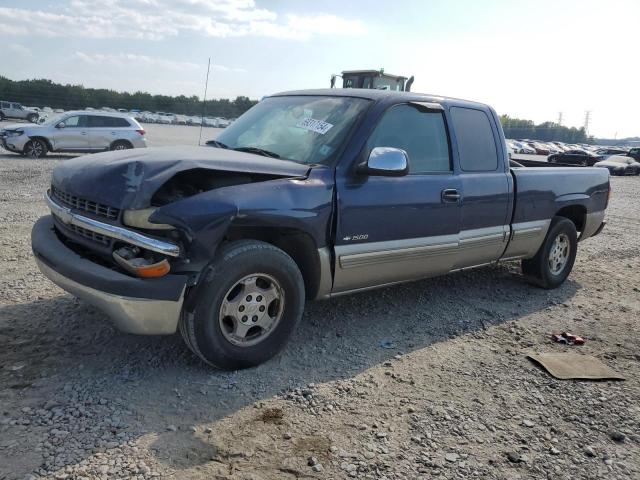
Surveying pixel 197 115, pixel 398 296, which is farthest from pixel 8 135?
pixel 197 115

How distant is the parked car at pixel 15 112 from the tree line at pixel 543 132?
7528cm

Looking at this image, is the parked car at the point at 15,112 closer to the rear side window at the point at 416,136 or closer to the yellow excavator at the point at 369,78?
the yellow excavator at the point at 369,78

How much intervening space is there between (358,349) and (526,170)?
2.72 m

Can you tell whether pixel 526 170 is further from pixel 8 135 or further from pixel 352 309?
pixel 8 135

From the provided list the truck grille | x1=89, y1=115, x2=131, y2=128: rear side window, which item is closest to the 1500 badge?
the truck grille

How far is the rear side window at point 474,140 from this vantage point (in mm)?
4828

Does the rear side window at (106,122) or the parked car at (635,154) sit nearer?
the rear side window at (106,122)

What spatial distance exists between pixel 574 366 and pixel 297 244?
7.59 feet

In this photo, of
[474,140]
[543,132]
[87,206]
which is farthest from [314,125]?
[543,132]

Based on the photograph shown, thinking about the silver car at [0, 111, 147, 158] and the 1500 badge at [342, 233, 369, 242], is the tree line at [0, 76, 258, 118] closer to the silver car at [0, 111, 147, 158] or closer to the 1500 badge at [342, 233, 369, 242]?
the silver car at [0, 111, 147, 158]

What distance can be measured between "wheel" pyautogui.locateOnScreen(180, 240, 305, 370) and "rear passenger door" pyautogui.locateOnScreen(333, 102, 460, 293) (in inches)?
19.0

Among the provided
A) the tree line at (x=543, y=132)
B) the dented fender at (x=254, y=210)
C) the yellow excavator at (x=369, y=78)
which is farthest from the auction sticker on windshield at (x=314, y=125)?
the tree line at (x=543, y=132)

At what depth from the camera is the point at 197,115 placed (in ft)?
198

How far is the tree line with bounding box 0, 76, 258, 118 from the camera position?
40.4 metres
